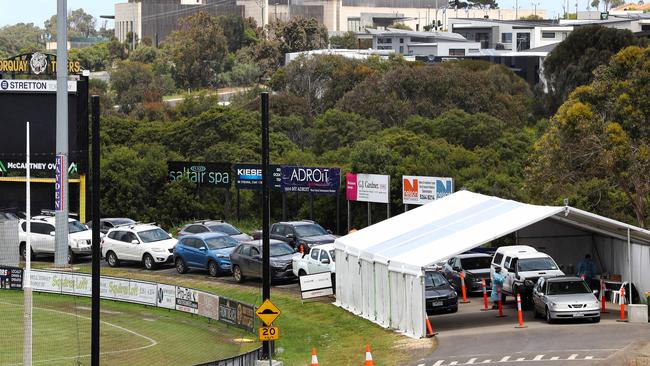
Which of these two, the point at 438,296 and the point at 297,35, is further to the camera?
the point at 297,35

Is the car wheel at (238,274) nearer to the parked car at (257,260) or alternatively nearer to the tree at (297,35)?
the parked car at (257,260)

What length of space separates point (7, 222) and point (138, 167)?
17329mm

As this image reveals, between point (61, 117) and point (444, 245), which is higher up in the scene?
point (61, 117)

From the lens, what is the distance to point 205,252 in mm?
44469

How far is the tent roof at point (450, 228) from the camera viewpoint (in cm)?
3112

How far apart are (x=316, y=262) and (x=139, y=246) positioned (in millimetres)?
10361

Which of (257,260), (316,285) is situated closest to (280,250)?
(257,260)

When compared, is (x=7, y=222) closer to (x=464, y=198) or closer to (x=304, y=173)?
(x=304, y=173)

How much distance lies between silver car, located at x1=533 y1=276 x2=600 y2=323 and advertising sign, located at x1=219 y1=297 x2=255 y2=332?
7.74 meters

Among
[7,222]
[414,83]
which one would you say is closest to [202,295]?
[7,222]

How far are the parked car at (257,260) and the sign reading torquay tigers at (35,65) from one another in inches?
1017

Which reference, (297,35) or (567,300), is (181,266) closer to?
(567,300)

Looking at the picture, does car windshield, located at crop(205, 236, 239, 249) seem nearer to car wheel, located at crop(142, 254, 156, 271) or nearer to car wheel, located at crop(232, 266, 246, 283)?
car wheel, located at crop(232, 266, 246, 283)

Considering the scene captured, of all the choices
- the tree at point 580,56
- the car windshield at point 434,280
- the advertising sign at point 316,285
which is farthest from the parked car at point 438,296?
the tree at point 580,56
